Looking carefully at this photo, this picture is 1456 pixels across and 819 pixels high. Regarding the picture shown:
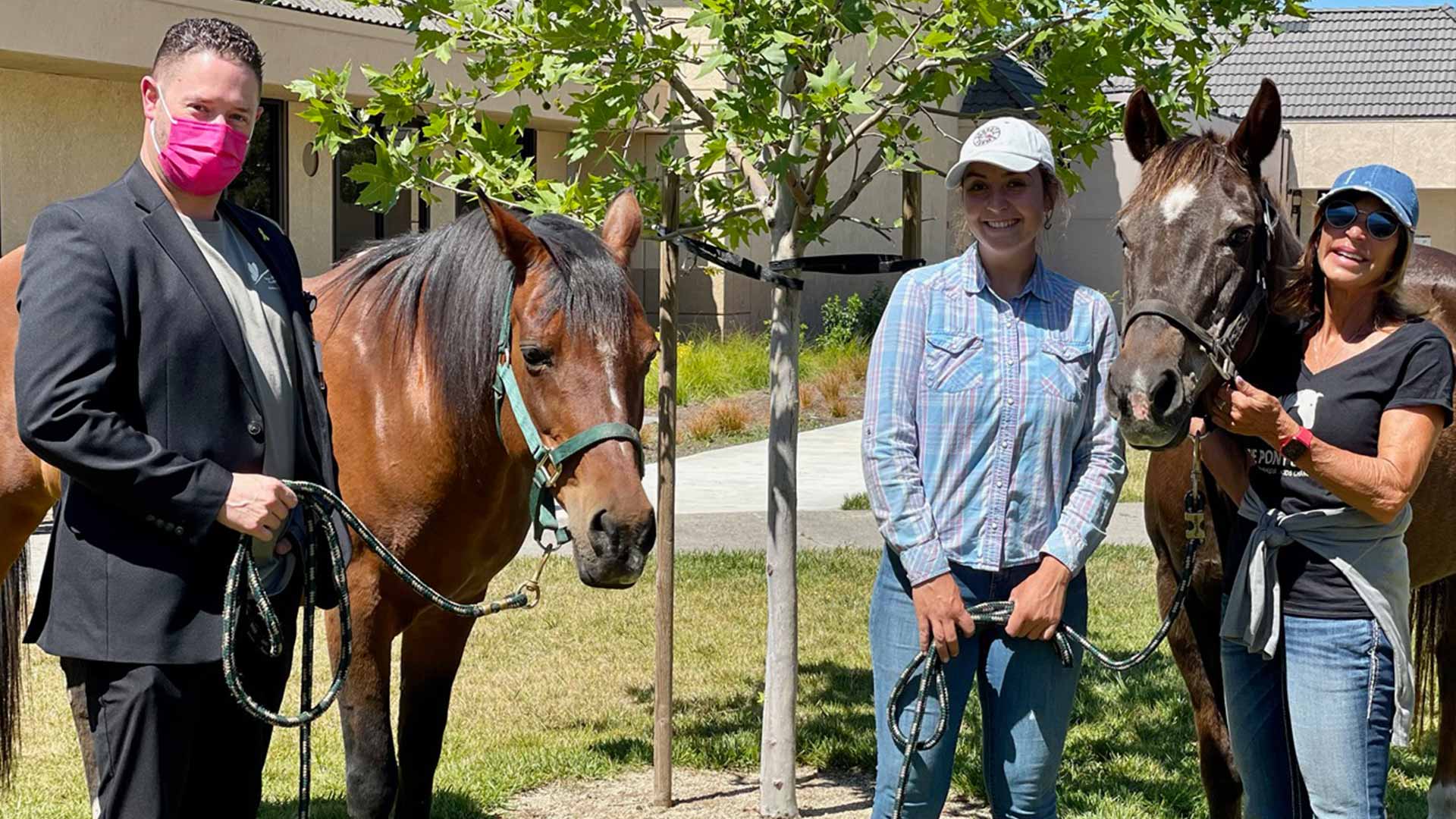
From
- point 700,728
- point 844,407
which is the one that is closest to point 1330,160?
point 844,407

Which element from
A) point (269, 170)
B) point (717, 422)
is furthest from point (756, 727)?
point (269, 170)

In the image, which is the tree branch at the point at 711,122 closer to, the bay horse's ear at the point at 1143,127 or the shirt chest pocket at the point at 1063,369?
the bay horse's ear at the point at 1143,127

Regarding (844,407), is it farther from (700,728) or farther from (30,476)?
(30,476)

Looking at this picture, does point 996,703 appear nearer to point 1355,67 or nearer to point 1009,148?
point 1009,148

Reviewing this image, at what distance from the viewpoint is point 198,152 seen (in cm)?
261

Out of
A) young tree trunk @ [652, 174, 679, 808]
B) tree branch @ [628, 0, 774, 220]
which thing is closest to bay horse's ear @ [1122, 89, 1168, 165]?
tree branch @ [628, 0, 774, 220]

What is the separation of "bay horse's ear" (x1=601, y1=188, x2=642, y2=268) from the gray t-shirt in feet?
3.75

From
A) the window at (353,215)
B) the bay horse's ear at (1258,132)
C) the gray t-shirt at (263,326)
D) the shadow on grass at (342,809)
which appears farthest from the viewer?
the window at (353,215)

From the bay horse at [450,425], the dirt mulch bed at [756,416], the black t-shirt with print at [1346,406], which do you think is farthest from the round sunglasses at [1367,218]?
the dirt mulch bed at [756,416]

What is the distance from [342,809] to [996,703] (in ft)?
9.09

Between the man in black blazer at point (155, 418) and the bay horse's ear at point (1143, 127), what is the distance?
213 centimetres

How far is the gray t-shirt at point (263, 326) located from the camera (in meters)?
2.71

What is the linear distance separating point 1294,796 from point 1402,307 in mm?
1141

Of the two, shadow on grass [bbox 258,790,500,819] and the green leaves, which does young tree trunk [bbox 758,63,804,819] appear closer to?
the green leaves
